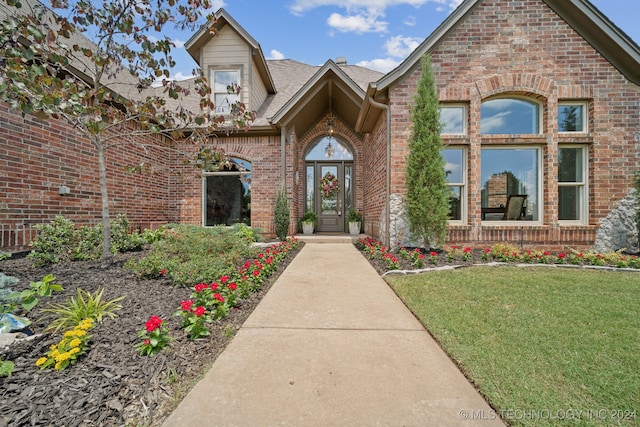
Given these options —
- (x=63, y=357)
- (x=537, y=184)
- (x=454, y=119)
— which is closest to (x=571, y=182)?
(x=537, y=184)

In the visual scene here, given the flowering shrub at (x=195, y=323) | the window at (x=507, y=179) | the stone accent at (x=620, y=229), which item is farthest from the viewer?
the window at (x=507, y=179)

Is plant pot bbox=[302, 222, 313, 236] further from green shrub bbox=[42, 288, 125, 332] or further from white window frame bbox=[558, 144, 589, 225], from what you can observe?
green shrub bbox=[42, 288, 125, 332]

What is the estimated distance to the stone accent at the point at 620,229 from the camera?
5.21m

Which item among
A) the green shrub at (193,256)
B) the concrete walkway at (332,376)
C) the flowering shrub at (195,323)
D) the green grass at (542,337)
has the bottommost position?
the concrete walkway at (332,376)

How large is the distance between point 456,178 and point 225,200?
6474mm

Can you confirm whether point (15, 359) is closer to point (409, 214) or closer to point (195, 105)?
point (409, 214)

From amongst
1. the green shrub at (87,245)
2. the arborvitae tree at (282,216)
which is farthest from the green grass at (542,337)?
the green shrub at (87,245)

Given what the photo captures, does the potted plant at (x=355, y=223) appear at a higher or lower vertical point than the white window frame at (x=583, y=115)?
lower

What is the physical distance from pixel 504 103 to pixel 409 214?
326 centimetres

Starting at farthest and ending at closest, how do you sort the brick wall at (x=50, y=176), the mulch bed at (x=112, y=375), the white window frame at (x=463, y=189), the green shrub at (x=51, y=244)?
the white window frame at (x=463, y=189)
the brick wall at (x=50, y=176)
the green shrub at (x=51, y=244)
the mulch bed at (x=112, y=375)

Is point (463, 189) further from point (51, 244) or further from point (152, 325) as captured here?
point (51, 244)

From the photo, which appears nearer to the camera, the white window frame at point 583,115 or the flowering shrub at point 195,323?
the flowering shrub at point 195,323

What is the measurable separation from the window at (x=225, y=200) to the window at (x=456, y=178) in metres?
5.58

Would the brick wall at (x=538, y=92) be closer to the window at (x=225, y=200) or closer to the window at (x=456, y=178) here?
the window at (x=456, y=178)
